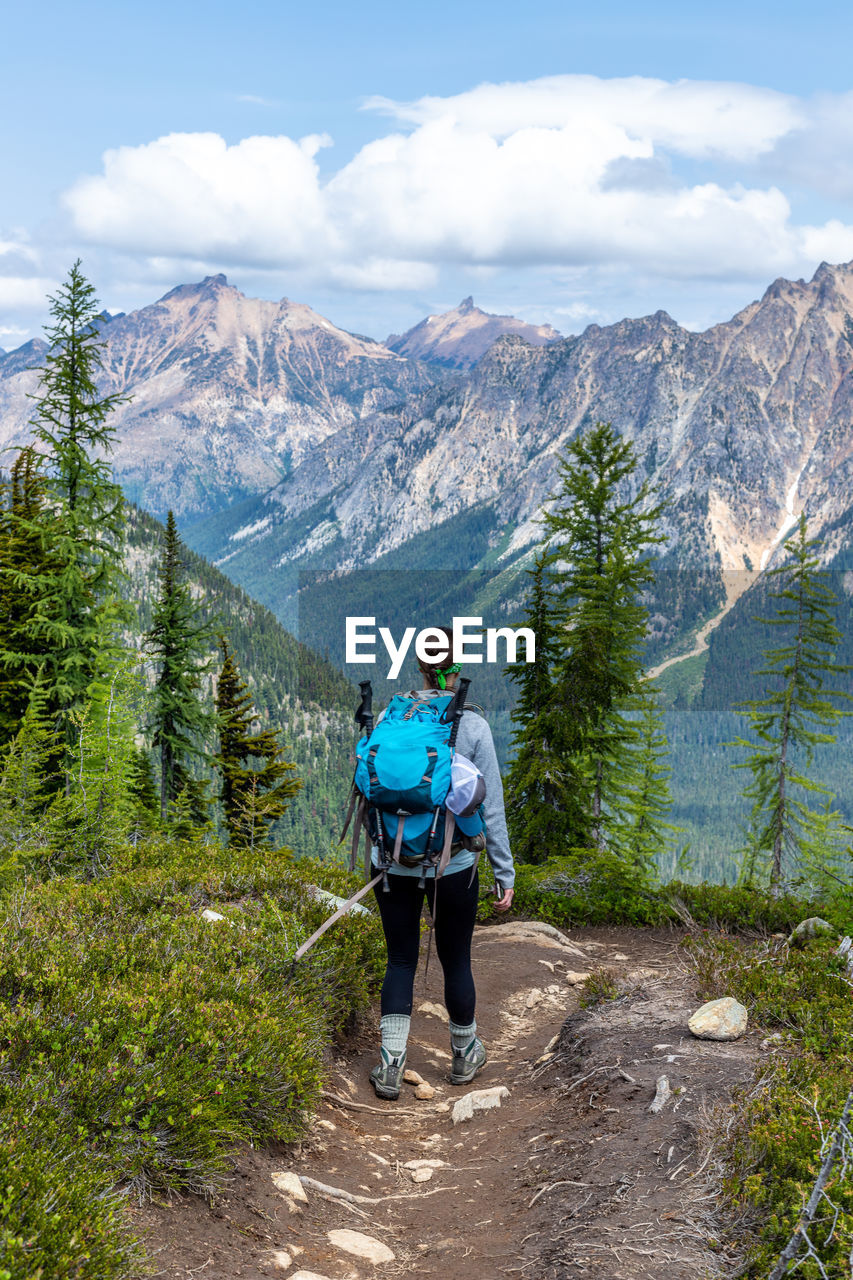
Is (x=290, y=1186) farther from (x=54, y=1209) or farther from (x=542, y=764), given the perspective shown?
(x=542, y=764)

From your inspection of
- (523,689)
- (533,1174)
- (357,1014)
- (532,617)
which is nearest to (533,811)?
(523,689)

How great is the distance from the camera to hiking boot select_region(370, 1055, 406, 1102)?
6.42m

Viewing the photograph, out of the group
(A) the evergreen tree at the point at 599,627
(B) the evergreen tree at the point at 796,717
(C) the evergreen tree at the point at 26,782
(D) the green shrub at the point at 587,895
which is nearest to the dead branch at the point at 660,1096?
(D) the green shrub at the point at 587,895

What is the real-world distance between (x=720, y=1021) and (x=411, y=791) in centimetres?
263

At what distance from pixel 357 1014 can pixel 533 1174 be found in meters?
2.44

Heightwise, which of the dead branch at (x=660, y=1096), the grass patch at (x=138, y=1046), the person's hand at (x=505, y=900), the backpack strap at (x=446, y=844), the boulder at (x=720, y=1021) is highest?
the backpack strap at (x=446, y=844)

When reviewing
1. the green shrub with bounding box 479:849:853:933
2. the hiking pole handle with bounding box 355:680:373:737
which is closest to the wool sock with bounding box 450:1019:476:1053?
the hiking pole handle with bounding box 355:680:373:737

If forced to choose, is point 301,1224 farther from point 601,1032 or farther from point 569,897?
point 569,897

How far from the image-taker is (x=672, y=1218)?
4012 mm

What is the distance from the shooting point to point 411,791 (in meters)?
5.76

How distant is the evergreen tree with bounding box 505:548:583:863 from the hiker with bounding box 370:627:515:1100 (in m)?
15.6

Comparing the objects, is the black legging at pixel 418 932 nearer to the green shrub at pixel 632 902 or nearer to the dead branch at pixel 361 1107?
the dead branch at pixel 361 1107

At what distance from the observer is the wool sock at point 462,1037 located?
679 centimetres

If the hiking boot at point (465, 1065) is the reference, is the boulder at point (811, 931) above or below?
above
